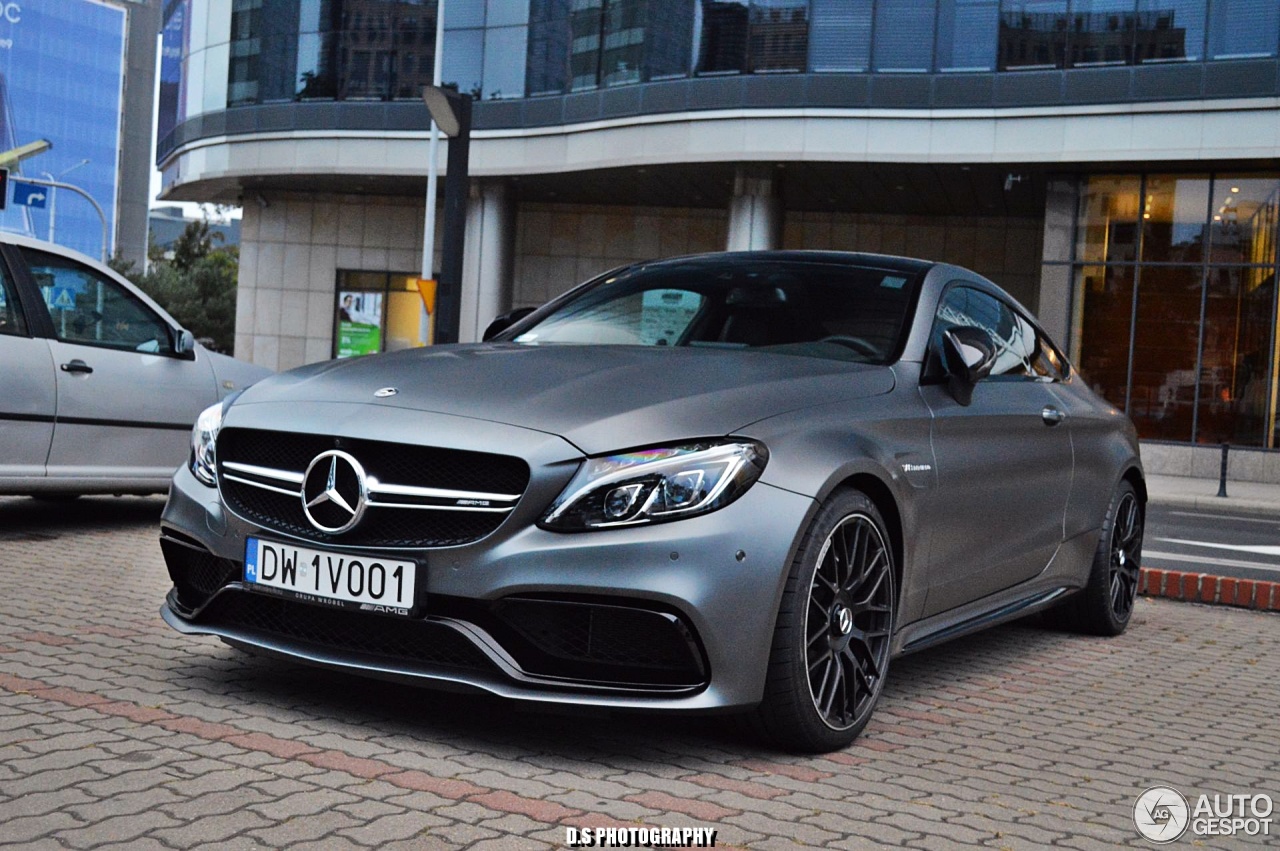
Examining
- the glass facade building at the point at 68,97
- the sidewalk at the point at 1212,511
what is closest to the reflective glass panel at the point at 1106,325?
the sidewalk at the point at 1212,511

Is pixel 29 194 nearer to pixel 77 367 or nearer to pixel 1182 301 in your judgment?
pixel 1182 301

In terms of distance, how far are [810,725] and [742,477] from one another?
0.73 metres

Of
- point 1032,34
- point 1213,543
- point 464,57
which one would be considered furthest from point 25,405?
point 464,57

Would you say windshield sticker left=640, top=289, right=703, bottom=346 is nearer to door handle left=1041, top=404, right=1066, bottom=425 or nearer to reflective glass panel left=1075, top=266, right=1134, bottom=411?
door handle left=1041, top=404, right=1066, bottom=425

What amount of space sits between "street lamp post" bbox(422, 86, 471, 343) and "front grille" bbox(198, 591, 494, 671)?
11.7 metres

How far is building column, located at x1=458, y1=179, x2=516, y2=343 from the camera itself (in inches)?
1297

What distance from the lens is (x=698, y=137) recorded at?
26906 mm

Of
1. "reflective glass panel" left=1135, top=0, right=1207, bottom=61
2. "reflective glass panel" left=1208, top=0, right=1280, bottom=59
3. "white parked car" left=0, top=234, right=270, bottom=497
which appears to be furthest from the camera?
"reflective glass panel" left=1135, top=0, right=1207, bottom=61

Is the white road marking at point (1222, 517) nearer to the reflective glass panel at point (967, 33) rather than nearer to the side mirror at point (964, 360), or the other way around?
the reflective glass panel at point (967, 33)

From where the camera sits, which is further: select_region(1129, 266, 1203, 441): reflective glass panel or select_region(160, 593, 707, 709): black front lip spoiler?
select_region(1129, 266, 1203, 441): reflective glass panel

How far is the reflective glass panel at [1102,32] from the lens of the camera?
79.1 feet

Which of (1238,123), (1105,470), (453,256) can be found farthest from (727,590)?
(1238,123)

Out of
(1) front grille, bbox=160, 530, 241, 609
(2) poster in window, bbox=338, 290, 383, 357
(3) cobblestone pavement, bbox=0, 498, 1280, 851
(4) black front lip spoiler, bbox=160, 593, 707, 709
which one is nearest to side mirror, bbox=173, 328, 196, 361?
(3) cobblestone pavement, bbox=0, 498, 1280, 851

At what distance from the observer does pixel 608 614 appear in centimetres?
355
